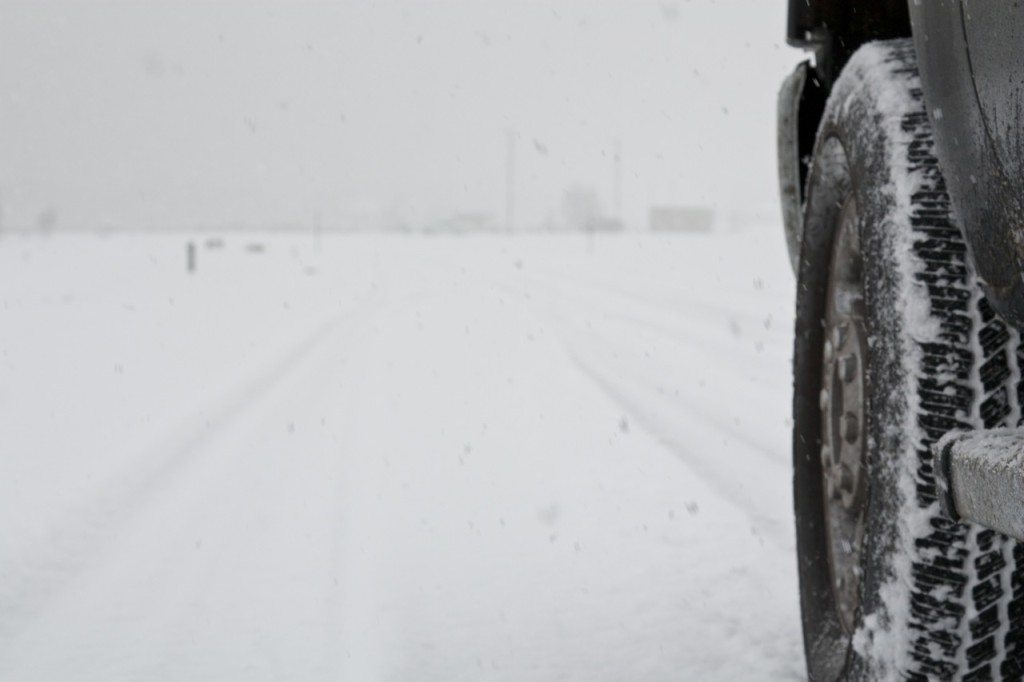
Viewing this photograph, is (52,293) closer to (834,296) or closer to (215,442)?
(215,442)

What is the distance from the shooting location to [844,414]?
1.68m

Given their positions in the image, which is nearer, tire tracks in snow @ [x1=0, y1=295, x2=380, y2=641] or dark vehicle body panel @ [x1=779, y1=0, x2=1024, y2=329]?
dark vehicle body panel @ [x1=779, y1=0, x2=1024, y2=329]

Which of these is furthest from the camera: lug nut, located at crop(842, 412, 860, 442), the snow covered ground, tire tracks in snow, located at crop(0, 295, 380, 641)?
tire tracks in snow, located at crop(0, 295, 380, 641)

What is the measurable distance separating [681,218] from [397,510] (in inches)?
2302

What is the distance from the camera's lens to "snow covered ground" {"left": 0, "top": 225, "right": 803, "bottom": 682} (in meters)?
2.23

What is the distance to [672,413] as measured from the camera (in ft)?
16.8

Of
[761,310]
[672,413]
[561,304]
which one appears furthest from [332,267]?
[672,413]

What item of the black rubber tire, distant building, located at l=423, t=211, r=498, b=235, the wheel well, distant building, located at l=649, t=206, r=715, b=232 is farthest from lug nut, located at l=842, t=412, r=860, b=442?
distant building, located at l=423, t=211, r=498, b=235

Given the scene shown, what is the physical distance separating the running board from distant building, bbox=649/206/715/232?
58.8 meters

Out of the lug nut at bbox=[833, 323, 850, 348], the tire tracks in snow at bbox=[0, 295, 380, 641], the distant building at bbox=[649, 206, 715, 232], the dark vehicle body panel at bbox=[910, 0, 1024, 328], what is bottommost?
the tire tracks in snow at bbox=[0, 295, 380, 641]

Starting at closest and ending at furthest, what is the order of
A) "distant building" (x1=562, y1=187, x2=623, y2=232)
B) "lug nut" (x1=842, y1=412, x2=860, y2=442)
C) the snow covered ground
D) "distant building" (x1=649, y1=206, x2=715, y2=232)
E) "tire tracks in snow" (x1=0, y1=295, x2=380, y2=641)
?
"lug nut" (x1=842, y1=412, x2=860, y2=442)
the snow covered ground
"tire tracks in snow" (x1=0, y1=295, x2=380, y2=641)
"distant building" (x1=649, y1=206, x2=715, y2=232)
"distant building" (x1=562, y1=187, x2=623, y2=232)

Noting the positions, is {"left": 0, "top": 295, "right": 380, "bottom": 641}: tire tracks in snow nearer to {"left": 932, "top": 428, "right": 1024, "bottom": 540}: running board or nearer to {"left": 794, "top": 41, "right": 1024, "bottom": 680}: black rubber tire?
{"left": 794, "top": 41, "right": 1024, "bottom": 680}: black rubber tire

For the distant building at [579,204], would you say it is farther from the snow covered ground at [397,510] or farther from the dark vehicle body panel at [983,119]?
the dark vehicle body panel at [983,119]

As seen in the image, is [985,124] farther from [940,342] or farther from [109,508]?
[109,508]
